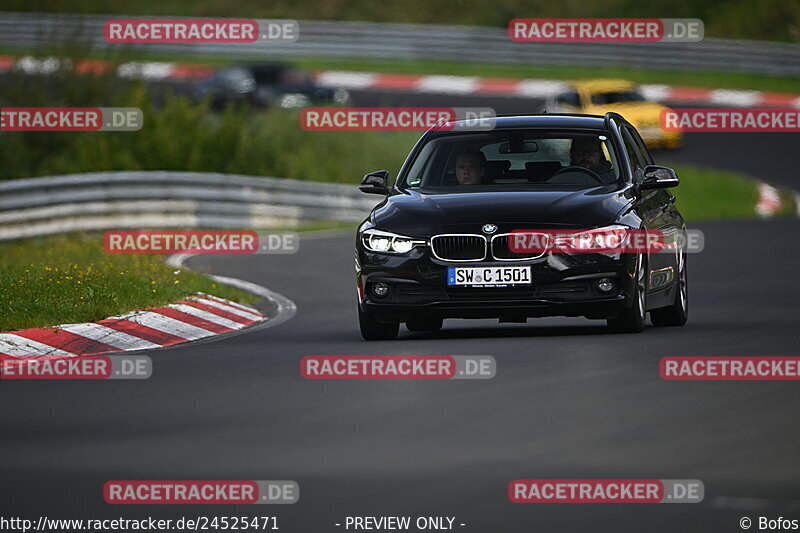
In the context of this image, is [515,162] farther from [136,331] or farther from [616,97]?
[616,97]

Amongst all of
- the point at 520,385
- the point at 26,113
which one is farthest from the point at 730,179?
the point at 520,385

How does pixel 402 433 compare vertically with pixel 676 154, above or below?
below

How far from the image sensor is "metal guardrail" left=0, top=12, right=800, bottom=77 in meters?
45.6

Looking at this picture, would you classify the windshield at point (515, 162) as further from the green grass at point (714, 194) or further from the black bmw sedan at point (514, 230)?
the green grass at point (714, 194)

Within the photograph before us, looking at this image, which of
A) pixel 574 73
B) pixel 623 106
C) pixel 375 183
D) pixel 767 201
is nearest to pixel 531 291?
pixel 375 183

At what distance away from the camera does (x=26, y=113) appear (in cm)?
3155

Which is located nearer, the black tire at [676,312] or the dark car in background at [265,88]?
the black tire at [676,312]

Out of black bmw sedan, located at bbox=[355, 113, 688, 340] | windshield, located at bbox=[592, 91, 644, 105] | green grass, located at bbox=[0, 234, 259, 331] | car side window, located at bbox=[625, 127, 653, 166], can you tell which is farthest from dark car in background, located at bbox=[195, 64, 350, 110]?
black bmw sedan, located at bbox=[355, 113, 688, 340]

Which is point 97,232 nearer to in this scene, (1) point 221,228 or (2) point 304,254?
(1) point 221,228

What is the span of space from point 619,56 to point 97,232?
75.6 feet

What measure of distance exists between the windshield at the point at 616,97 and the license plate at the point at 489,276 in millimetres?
26170

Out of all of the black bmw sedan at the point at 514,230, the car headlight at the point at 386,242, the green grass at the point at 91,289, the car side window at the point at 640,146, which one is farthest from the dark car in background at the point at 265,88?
the car headlight at the point at 386,242

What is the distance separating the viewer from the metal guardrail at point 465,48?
45594 mm

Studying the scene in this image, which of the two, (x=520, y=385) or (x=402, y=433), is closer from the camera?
(x=402, y=433)
